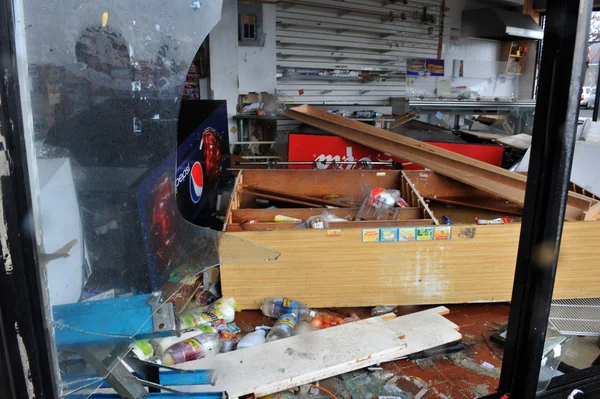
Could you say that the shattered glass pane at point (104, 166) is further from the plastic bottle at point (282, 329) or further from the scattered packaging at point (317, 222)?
the scattered packaging at point (317, 222)

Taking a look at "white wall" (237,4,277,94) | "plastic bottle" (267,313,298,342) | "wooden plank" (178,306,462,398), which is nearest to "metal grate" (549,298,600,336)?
"wooden plank" (178,306,462,398)

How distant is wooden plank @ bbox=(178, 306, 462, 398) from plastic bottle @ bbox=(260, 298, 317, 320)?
1.11ft

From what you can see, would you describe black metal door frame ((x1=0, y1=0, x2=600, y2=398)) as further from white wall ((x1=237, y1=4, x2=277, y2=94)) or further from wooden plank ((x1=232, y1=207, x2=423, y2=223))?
white wall ((x1=237, y1=4, x2=277, y2=94))

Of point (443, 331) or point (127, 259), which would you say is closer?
point (127, 259)

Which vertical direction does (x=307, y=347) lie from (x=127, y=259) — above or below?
below

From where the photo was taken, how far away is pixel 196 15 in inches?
43.2

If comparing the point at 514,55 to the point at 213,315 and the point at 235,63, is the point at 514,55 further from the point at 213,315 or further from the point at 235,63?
the point at 213,315

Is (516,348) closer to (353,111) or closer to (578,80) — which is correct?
(578,80)

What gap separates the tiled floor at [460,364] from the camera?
257 centimetres

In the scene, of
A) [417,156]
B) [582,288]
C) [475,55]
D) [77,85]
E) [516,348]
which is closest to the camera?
[77,85]

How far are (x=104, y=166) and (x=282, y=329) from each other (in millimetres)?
2168

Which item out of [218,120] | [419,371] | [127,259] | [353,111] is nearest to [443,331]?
[419,371]

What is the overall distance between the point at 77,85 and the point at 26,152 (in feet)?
0.62

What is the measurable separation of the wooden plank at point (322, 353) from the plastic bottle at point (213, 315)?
1.28ft
